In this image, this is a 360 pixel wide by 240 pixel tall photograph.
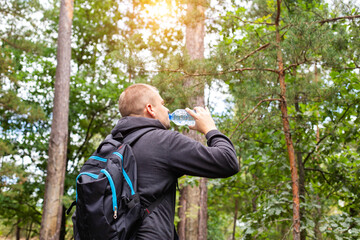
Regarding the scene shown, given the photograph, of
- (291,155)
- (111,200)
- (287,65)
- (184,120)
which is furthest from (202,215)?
(111,200)

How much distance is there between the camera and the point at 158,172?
1630 millimetres

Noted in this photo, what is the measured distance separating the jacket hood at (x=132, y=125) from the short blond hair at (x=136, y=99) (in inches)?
3.8

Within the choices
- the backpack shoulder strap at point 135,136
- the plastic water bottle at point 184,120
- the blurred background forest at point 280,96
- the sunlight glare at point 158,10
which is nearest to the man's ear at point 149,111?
the backpack shoulder strap at point 135,136

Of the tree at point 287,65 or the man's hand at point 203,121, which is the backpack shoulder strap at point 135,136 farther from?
the tree at point 287,65

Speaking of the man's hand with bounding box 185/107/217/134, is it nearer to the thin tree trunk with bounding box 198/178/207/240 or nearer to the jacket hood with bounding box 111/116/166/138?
the jacket hood with bounding box 111/116/166/138

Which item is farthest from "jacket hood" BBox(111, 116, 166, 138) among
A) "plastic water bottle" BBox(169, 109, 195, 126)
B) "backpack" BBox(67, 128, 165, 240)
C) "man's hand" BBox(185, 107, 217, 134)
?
"plastic water bottle" BBox(169, 109, 195, 126)

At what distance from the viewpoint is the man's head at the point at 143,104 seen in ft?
6.12

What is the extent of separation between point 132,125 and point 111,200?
1.48 feet

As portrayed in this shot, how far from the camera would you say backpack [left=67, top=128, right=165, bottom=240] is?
1.43 metres

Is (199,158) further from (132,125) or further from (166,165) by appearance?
(132,125)

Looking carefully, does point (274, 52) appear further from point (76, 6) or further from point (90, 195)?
point (76, 6)

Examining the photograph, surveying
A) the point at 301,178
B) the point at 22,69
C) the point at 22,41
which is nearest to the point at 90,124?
the point at 22,69

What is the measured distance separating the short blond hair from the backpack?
300mm

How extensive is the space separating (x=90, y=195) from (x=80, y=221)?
0.17 meters
